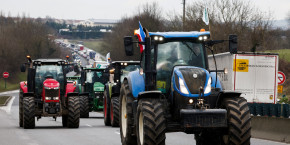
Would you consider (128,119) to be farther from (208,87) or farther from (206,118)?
(206,118)

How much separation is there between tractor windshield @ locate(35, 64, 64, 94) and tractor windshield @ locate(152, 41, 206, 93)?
12070 mm

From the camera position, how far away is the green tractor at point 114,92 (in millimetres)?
24550

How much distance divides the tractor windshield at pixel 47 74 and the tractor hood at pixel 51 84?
1.20 feet

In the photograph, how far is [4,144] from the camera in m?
17.0

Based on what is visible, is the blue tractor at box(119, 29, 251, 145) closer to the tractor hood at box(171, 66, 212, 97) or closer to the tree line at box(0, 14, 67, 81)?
the tractor hood at box(171, 66, 212, 97)

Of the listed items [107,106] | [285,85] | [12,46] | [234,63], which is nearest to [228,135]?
[107,106]

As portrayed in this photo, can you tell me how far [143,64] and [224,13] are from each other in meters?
48.1

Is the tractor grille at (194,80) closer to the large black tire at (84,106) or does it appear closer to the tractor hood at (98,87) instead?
the large black tire at (84,106)

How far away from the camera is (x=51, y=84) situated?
80.6 ft

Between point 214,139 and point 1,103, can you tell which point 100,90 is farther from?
point 1,103

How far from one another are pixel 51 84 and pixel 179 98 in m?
12.6

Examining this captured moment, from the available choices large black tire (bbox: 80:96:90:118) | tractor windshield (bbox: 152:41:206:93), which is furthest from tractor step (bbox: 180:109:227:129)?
large black tire (bbox: 80:96:90:118)

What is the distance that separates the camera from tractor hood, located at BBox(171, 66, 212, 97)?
495 inches

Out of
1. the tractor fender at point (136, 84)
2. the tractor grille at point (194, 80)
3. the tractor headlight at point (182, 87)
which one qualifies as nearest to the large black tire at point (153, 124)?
the tractor headlight at point (182, 87)
